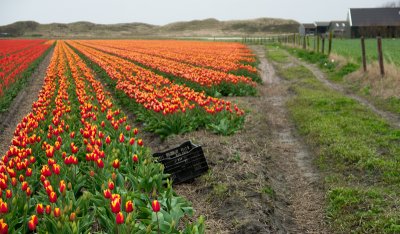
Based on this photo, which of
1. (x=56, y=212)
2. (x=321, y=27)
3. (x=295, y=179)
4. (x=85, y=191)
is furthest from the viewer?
(x=321, y=27)

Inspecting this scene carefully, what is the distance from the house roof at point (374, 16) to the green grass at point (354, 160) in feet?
198

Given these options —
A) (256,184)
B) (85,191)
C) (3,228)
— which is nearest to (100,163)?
(85,191)

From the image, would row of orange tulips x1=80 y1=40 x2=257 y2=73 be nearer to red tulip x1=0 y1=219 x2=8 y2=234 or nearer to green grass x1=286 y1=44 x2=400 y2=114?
green grass x1=286 y1=44 x2=400 y2=114

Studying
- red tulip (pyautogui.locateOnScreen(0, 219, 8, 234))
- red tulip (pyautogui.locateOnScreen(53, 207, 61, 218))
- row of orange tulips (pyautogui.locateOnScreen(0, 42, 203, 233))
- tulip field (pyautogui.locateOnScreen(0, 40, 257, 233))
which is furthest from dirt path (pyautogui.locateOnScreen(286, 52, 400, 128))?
red tulip (pyautogui.locateOnScreen(0, 219, 8, 234))

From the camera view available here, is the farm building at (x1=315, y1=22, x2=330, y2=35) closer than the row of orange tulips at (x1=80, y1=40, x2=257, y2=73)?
No

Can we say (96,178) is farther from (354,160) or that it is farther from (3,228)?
(354,160)

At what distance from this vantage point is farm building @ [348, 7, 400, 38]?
211 ft

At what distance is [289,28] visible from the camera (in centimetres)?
13938

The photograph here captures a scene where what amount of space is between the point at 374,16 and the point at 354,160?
67753mm

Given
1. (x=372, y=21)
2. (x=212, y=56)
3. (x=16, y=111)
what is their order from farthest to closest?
(x=372, y=21) → (x=212, y=56) → (x=16, y=111)

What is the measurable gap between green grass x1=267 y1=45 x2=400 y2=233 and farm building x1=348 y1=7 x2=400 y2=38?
Answer: 5863cm

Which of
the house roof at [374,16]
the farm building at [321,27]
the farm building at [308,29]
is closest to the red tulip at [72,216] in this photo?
the house roof at [374,16]

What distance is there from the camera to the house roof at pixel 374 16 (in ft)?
219

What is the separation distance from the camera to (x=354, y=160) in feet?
24.0
